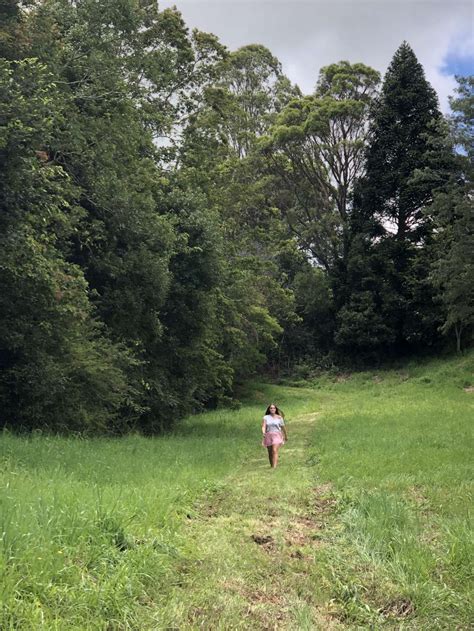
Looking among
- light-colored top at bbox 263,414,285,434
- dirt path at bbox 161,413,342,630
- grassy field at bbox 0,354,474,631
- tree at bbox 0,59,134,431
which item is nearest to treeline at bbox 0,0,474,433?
tree at bbox 0,59,134,431

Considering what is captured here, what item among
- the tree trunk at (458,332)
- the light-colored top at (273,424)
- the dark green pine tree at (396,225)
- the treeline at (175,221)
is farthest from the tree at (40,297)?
the dark green pine tree at (396,225)

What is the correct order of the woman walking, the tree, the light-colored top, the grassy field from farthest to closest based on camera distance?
1. the light-colored top
2. the woman walking
3. the tree
4. the grassy field

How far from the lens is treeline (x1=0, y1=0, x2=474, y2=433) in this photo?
11898 millimetres

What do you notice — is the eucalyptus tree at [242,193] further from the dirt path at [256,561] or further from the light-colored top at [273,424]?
the dirt path at [256,561]

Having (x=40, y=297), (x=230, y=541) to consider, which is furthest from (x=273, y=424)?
(x=230, y=541)

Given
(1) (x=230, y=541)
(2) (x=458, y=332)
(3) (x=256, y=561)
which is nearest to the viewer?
(3) (x=256, y=561)

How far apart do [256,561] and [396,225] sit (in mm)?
38829

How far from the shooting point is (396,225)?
40688 millimetres

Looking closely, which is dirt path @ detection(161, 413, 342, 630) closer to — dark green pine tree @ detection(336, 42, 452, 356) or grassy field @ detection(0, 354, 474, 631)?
grassy field @ detection(0, 354, 474, 631)

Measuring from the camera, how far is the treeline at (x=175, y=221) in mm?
11898

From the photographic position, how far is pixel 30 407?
484 inches

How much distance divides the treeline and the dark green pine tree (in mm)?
144

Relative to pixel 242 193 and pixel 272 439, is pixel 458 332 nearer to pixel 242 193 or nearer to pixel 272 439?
pixel 242 193

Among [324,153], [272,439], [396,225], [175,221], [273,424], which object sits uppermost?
[324,153]
